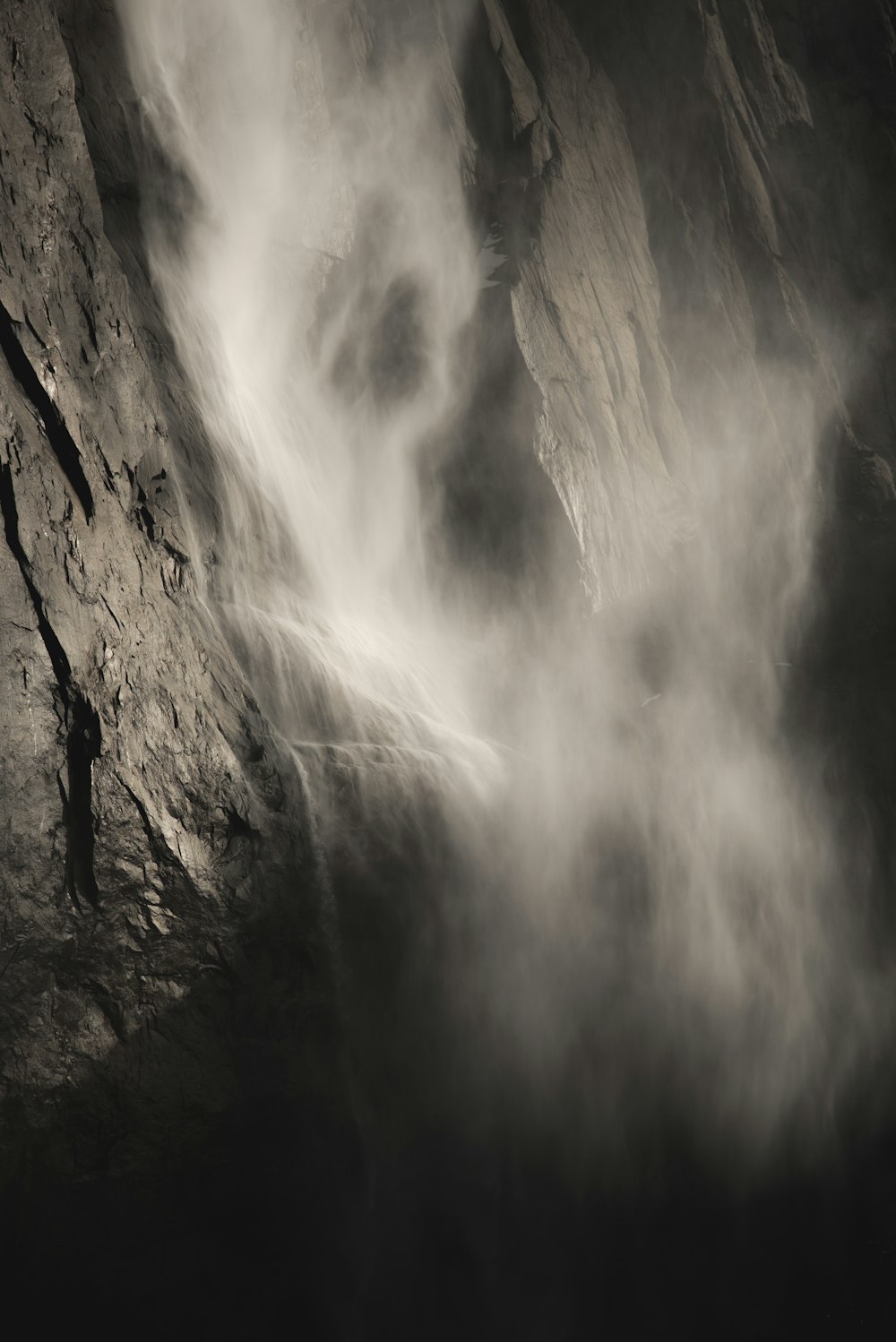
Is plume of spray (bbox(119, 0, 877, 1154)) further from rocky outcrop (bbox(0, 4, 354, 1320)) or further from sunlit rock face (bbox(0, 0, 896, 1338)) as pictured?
rocky outcrop (bbox(0, 4, 354, 1320))

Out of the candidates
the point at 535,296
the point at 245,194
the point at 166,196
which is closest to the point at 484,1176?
the point at 166,196

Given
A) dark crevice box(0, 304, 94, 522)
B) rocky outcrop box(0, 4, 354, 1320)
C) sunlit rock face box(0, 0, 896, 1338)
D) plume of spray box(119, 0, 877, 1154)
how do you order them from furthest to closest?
plume of spray box(119, 0, 877, 1154), sunlit rock face box(0, 0, 896, 1338), dark crevice box(0, 304, 94, 522), rocky outcrop box(0, 4, 354, 1320)

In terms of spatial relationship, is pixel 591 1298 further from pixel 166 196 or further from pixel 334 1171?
pixel 166 196

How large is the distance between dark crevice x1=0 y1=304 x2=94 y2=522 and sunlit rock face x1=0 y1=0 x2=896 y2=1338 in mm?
16

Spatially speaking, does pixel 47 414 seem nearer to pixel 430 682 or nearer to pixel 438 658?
pixel 430 682

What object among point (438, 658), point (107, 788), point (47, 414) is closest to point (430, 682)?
point (438, 658)

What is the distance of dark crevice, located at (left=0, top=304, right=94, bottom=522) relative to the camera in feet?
12.1

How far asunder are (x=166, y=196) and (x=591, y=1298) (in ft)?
20.4

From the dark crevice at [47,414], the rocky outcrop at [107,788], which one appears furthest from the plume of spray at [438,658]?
the dark crevice at [47,414]

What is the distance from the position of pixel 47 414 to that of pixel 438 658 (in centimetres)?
373

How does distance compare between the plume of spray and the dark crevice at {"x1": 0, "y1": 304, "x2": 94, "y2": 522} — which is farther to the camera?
the plume of spray

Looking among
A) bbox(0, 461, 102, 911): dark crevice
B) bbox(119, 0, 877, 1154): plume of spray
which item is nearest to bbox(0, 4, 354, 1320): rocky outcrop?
bbox(0, 461, 102, 911): dark crevice

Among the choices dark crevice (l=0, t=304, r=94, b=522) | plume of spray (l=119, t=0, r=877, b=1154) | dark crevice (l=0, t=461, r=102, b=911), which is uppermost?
plume of spray (l=119, t=0, r=877, b=1154)

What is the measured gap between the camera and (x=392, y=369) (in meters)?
7.71
